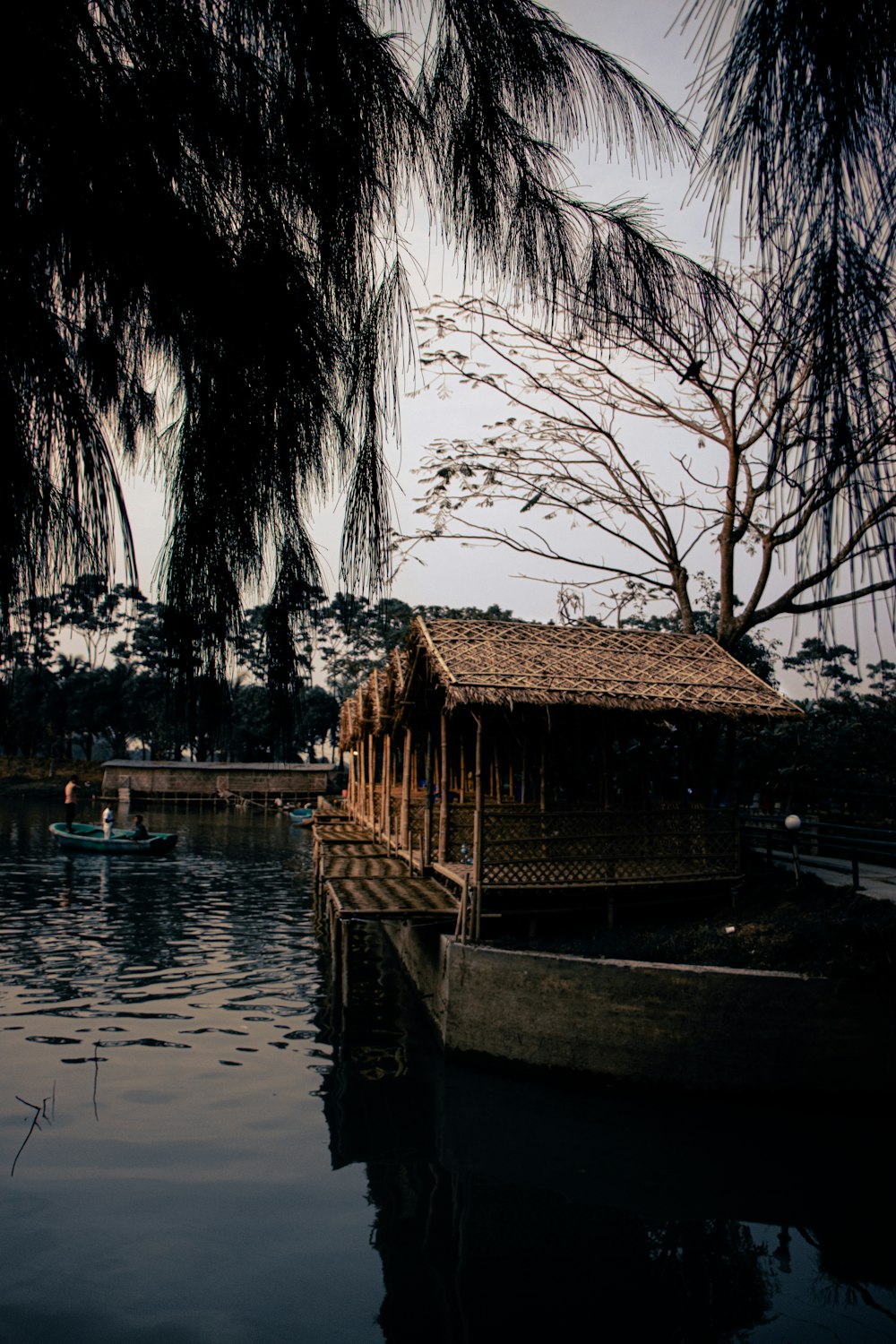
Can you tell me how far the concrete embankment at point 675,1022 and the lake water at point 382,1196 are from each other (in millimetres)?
335

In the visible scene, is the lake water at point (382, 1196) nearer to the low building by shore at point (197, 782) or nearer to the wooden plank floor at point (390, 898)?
the wooden plank floor at point (390, 898)

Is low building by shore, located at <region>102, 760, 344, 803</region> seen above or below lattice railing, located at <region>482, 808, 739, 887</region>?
below

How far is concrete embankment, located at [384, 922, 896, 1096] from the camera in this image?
9.66 m

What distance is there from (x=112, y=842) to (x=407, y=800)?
56.5 feet

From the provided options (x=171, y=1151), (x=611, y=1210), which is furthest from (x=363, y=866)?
(x=611, y=1210)

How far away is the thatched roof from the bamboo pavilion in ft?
0.09

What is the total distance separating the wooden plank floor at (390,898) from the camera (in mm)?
11500

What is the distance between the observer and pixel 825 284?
5.02 feet

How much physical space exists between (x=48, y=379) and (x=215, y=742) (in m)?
0.86

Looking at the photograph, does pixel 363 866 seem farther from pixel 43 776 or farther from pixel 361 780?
pixel 43 776

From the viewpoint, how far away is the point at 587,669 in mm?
13094

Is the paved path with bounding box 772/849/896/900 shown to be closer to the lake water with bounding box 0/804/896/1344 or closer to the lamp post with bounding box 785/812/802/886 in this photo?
the lamp post with bounding box 785/812/802/886

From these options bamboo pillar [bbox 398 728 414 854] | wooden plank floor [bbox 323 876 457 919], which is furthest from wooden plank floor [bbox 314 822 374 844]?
wooden plank floor [bbox 323 876 457 919]

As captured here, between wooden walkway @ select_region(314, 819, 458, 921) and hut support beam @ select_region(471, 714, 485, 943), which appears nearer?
hut support beam @ select_region(471, 714, 485, 943)
